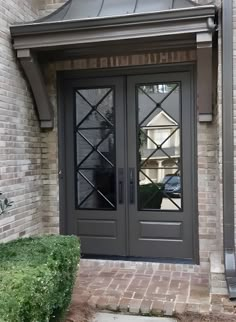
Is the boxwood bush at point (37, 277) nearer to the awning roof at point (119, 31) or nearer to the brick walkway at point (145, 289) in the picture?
the brick walkway at point (145, 289)

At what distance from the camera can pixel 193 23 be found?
11.5 feet

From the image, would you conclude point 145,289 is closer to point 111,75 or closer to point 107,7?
point 111,75

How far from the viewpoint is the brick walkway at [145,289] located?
311 centimetres

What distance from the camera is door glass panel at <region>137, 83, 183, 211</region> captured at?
13.9ft

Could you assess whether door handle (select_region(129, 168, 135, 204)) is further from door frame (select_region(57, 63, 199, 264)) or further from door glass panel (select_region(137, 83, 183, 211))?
door frame (select_region(57, 63, 199, 264))

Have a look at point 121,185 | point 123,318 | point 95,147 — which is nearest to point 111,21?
point 95,147

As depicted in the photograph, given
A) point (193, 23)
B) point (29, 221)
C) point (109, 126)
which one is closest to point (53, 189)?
point (29, 221)

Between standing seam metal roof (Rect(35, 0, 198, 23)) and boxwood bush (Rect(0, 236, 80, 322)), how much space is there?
2221mm

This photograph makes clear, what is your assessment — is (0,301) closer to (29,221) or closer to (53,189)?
(29,221)

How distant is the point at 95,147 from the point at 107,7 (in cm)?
151

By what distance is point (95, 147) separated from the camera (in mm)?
4461

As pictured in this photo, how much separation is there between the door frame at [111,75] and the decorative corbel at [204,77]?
17 cm

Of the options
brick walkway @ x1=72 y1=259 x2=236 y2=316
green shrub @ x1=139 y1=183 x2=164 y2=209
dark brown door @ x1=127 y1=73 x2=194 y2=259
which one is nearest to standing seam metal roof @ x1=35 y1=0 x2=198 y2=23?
dark brown door @ x1=127 y1=73 x2=194 y2=259

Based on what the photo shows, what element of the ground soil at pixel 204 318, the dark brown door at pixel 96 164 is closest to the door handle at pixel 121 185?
the dark brown door at pixel 96 164
